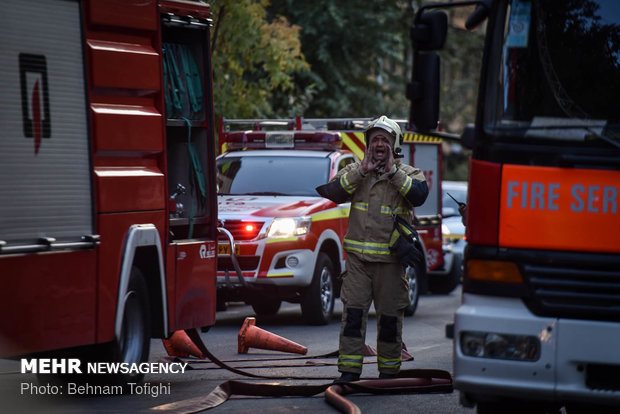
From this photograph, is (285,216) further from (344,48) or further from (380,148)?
(344,48)

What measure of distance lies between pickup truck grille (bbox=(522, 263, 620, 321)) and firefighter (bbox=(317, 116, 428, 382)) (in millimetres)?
2771

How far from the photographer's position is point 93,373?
861 centimetres

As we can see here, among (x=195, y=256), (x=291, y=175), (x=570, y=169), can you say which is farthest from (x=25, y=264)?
(x=291, y=175)

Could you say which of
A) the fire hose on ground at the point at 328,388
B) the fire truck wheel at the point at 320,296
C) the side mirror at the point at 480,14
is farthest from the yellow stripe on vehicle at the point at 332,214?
the side mirror at the point at 480,14

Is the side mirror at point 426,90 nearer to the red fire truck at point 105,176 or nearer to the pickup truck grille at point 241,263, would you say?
the red fire truck at point 105,176

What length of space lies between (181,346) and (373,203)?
7.66 ft

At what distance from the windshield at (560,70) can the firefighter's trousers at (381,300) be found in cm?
276

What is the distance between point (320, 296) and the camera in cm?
1410

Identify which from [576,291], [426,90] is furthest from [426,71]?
[576,291]

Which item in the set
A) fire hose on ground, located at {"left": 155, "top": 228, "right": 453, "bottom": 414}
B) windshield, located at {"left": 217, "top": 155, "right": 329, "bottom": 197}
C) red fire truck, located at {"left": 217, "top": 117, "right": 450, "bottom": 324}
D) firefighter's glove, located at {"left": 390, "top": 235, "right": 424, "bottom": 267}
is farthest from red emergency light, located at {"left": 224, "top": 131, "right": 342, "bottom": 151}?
firefighter's glove, located at {"left": 390, "top": 235, "right": 424, "bottom": 267}

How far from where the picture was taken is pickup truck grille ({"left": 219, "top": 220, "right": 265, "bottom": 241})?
13703 millimetres

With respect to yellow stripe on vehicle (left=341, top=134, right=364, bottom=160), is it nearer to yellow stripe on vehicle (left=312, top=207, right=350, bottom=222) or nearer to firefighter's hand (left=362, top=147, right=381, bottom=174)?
yellow stripe on vehicle (left=312, top=207, right=350, bottom=222)

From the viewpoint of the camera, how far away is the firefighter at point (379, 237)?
903 centimetres

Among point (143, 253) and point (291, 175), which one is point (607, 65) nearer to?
point (143, 253)
